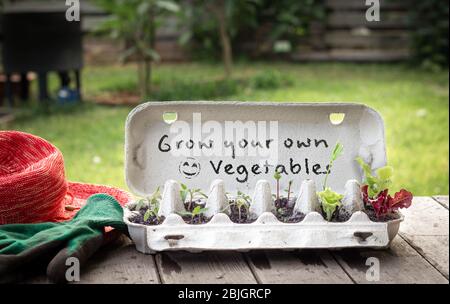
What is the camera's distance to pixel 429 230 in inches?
79.8

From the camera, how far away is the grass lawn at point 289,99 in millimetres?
4586

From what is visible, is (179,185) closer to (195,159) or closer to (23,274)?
(195,159)

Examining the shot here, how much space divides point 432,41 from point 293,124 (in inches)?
246

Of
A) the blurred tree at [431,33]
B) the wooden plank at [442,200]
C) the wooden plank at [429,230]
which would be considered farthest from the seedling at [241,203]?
the blurred tree at [431,33]

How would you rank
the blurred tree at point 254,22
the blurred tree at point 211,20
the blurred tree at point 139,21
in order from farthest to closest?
the blurred tree at point 254,22 → the blurred tree at point 211,20 → the blurred tree at point 139,21

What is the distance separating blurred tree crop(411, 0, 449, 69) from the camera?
772 cm

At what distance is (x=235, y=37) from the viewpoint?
888 cm

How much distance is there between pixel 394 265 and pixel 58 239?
755mm

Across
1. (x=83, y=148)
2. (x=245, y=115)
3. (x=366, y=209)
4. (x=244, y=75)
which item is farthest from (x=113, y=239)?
(x=244, y=75)

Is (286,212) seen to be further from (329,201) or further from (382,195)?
(382,195)

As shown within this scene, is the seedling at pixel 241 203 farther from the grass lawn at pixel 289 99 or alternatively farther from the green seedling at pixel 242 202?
the grass lawn at pixel 289 99

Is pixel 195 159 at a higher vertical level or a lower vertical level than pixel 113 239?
higher

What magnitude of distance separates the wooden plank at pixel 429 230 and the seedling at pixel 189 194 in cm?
53

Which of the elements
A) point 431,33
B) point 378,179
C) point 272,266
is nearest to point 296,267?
point 272,266
